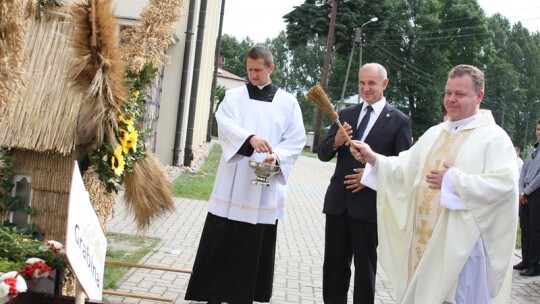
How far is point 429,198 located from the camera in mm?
4539

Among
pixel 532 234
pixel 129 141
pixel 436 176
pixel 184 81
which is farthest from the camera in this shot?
pixel 184 81

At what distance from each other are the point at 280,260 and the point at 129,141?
368 cm

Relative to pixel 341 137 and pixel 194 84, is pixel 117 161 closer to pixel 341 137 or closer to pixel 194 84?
pixel 341 137

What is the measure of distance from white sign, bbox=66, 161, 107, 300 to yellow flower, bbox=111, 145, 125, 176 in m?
1.37

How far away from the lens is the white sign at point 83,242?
9.30 ft

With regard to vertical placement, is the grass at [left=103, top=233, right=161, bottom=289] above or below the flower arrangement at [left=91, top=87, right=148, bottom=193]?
below

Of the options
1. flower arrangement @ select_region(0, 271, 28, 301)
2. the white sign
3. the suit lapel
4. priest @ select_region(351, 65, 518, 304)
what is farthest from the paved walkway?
flower arrangement @ select_region(0, 271, 28, 301)

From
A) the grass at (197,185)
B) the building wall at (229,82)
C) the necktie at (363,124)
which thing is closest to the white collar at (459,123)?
the necktie at (363,124)

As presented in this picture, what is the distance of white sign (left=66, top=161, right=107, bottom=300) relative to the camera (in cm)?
284

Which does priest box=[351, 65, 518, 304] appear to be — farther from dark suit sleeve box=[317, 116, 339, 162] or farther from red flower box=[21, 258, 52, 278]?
red flower box=[21, 258, 52, 278]

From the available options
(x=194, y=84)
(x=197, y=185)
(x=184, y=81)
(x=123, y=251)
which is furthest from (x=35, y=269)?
(x=194, y=84)

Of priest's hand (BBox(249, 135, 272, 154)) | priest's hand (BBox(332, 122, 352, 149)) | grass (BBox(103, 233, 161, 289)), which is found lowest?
grass (BBox(103, 233, 161, 289))

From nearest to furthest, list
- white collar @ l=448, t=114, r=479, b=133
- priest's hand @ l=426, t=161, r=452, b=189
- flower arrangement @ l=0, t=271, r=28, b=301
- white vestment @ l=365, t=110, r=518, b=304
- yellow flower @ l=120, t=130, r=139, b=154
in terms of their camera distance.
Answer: flower arrangement @ l=0, t=271, r=28, b=301
white vestment @ l=365, t=110, r=518, b=304
priest's hand @ l=426, t=161, r=452, b=189
white collar @ l=448, t=114, r=479, b=133
yellow flower @ l=120, t=130, r=139, b=154

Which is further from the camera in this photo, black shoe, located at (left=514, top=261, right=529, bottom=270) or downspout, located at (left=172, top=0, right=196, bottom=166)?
downspout, located at (left=172, top=0, right=196, bottom=166)
